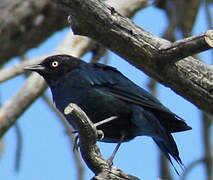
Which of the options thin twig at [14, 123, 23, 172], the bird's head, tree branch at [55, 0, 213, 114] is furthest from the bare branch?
thin twig at [14, 123, 23, 172]

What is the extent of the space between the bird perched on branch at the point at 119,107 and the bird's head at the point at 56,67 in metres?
0.24

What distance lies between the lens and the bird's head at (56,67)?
6.70 metres

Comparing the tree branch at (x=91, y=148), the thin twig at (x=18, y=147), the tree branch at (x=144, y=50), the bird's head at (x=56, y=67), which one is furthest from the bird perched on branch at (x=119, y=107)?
the thin twig at (x=18, y=147)

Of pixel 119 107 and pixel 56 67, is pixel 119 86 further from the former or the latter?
pixel 56 67

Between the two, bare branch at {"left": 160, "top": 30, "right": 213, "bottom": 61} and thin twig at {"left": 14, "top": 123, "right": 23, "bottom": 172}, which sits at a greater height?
thin twig at {"left": 14, "top": 123, "right": 23, "bottom": 172}

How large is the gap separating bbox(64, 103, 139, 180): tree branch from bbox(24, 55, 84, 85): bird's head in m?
1.63

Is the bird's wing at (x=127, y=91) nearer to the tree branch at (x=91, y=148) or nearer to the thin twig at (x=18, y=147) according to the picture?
the tree branch at (x=91, y=148)

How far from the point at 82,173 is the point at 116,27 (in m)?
3.45

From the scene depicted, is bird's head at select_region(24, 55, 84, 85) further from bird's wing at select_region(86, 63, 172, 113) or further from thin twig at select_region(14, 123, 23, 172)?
thin twig at select_region(14, 123, 23, 172)

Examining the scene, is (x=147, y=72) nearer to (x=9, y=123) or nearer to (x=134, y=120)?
(x=134, y=120)

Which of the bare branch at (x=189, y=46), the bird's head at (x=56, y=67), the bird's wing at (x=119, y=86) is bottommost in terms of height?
the bare branch at (x=189, y=46)

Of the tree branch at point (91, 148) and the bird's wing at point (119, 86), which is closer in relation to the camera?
the tree branch at point (91, 148)

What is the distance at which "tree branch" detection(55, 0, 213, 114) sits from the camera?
5.23 meters

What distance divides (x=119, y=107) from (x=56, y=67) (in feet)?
3.36
